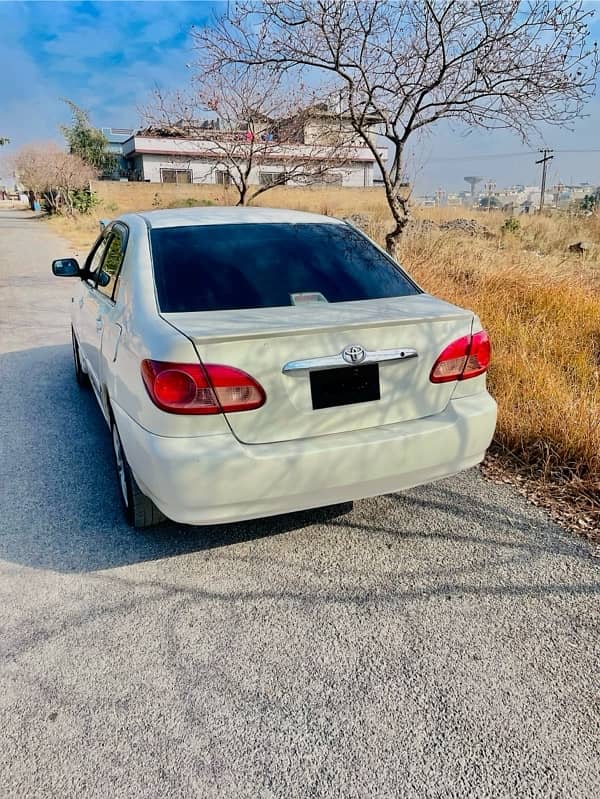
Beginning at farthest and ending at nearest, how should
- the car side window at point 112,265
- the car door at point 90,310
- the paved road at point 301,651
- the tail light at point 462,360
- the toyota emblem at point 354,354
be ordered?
the car door at point 90,310, the car side window at point 112,265, the tail light at point 462,360, the toyota emblem at point 354,354, the paved road at point 301,651

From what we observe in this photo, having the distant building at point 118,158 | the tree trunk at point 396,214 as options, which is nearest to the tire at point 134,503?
the tree trunk at point 396,214

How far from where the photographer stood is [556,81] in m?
6.50

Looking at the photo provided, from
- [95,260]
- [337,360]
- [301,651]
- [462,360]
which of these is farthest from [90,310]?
[301,651]

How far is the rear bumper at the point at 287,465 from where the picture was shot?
89.1 inches

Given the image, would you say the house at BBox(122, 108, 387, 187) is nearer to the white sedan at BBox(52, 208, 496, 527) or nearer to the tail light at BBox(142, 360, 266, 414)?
the white sedan at BBox(52, 208, 496, 527)

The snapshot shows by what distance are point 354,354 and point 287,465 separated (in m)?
0.55

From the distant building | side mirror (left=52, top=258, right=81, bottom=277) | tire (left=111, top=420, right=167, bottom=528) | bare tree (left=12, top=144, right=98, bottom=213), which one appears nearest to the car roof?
side mirror (left=52, top=258, right=81, bottom=277)

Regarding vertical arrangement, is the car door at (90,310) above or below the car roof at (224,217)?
below

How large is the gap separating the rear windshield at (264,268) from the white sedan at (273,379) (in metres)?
0.01

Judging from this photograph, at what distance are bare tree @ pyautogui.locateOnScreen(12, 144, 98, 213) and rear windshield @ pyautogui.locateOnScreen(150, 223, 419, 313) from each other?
41943mm

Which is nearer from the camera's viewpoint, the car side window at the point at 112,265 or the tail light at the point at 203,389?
the tail light at the point at 203,389

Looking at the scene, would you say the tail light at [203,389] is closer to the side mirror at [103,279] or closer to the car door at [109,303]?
the car door at [109,303]

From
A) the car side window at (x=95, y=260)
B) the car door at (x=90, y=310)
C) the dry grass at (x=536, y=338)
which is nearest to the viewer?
the dry grass at (x=536, y=338)

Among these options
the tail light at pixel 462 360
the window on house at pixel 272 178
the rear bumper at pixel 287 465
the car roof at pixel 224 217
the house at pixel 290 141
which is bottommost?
the rear bumper at pixel 287 465
